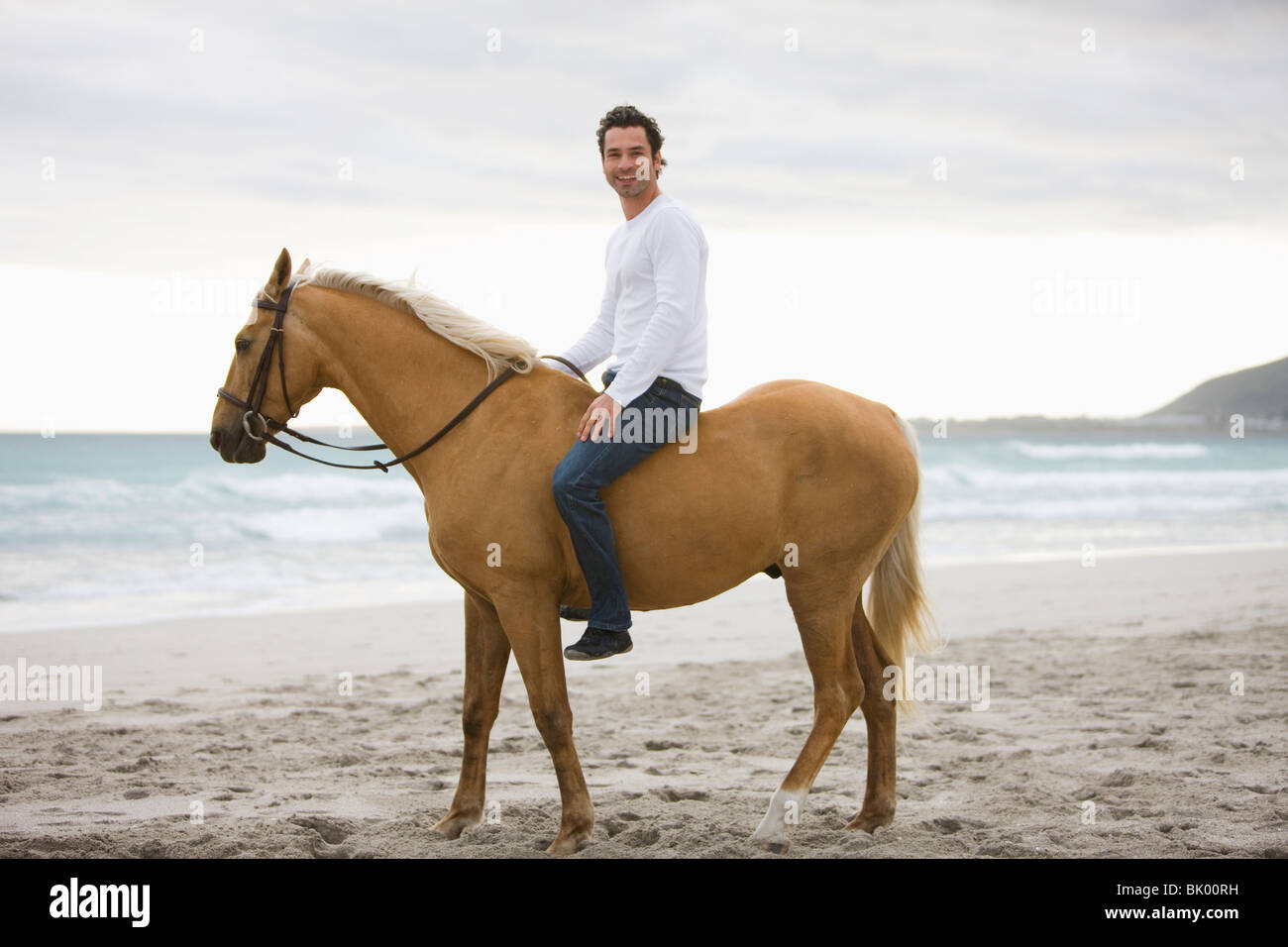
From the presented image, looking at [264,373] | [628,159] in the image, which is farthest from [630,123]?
[264,373]

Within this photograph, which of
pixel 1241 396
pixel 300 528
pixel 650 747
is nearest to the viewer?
pixel 650 747

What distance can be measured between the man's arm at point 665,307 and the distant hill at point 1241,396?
2565 inches

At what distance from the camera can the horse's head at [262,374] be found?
408cm

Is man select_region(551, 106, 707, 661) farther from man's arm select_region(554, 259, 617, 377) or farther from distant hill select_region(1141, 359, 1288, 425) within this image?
distant hill select_region(1141, 359, 1288, 425)

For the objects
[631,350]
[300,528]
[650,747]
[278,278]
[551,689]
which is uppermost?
[278,278]

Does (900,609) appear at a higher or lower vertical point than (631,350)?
lower

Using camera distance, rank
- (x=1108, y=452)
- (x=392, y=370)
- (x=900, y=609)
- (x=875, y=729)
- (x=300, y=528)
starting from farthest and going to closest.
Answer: (x=1108, y=452) → (x=300, y=528) → (x=900, y=609) → (x=875, y=729) → (x=392, y=370)

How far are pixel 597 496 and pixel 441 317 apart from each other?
0.94 meters

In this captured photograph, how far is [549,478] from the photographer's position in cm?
405

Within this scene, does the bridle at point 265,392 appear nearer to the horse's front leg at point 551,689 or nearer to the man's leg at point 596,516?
the man's leg at point 596,516

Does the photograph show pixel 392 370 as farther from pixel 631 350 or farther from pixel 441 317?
pixel 631 350
